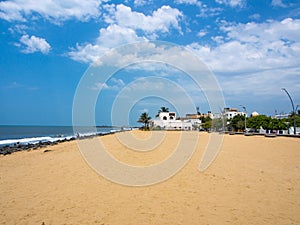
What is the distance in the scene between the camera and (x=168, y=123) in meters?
61.7

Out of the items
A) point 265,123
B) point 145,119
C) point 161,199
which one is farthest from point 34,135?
point 161,199

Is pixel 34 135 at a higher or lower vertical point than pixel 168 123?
lower

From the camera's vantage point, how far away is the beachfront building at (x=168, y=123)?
195 ft

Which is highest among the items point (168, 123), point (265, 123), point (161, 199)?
point (168, 123)

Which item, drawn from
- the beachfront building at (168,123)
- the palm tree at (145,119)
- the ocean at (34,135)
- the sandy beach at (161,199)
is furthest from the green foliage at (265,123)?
the sandy beach at (161,199)

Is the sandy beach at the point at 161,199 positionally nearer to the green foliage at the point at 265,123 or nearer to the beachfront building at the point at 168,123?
the green foliage at the point at 265,123

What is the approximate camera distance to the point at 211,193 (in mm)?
6789

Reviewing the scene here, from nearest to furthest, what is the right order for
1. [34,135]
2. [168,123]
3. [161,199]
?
[161,199] < [34,135] < [168,123]

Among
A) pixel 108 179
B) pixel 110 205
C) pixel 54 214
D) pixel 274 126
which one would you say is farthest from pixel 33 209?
pixel 274 126

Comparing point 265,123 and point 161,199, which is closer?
point 161,199

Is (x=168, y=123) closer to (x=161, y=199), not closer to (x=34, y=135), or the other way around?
(x=34, y=135)

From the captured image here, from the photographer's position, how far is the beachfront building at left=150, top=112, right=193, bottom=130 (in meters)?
59.5

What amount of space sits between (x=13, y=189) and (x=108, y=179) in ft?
9.68

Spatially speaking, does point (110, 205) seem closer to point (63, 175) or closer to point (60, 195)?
point (60, 195)
